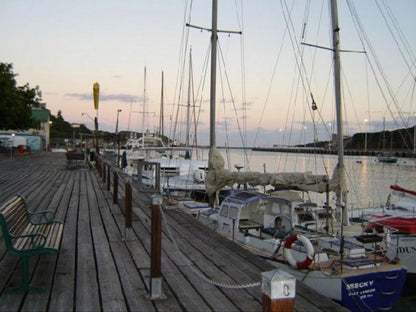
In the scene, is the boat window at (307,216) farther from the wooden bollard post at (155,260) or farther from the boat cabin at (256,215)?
the wooden bollard post at (155,260)

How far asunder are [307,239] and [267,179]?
546 cm

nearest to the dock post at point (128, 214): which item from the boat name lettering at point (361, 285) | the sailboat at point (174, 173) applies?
the boat name lettering at point (361, 285)

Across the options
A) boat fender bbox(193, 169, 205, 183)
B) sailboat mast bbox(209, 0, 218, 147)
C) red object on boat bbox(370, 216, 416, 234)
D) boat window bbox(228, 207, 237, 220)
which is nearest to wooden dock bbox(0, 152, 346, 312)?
boat window bbox(228, 207, 237, 220)

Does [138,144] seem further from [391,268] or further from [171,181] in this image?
[391,268]

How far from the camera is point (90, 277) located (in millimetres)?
4938

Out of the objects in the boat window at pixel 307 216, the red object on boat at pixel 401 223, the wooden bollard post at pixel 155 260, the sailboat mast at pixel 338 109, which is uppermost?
the sailboat mast at pixel 338 109

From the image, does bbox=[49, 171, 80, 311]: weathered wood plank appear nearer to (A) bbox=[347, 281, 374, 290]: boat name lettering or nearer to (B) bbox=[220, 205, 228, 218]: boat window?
(B) bbox=[220, 205, 228, 218]: boat window

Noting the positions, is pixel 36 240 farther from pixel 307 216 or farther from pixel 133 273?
pixel 307 216

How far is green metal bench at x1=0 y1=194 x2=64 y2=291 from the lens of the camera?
14.4ft

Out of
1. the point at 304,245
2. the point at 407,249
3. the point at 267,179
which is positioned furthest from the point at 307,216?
the point at 304,245

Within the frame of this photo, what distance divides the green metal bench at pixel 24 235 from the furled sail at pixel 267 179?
7.60 meters

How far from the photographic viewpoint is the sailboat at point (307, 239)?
25.1 ft

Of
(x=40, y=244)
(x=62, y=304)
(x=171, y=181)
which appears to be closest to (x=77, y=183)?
(x=171, y=181)

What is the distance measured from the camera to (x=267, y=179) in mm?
12391
